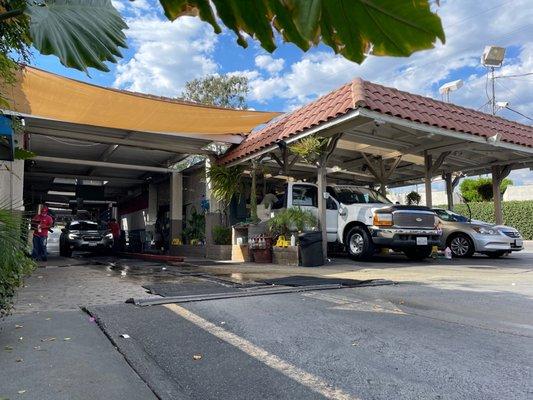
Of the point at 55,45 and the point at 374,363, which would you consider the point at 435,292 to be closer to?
the point at 374,363

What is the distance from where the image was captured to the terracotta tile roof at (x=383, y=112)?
31.2 feet

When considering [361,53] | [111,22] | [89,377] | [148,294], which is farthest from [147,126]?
[361,53]

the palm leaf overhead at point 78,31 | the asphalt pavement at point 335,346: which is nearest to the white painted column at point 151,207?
the asphalt pavement at point 335,346

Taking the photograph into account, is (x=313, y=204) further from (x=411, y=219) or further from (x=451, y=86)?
(x=451, y=86)

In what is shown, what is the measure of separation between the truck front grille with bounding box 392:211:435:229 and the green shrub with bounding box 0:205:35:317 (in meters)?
8.60

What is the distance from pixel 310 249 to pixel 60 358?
7.30 m

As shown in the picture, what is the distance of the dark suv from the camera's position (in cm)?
1845

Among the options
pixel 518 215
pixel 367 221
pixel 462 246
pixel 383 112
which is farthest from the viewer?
pixel 518 215

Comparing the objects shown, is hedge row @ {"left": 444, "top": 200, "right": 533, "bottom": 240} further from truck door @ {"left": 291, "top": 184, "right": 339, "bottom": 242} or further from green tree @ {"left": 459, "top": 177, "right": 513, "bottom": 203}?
truck door @ {"left": 291, "top": 184, "right": 339, "bottom": 242}

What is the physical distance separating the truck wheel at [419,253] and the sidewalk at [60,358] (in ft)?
27.5

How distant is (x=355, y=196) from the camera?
12.3 meters

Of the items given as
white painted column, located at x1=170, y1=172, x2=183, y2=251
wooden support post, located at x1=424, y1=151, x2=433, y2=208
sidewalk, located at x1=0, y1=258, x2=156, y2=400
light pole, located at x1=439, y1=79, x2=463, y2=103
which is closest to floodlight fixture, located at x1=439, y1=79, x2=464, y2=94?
light pole, located at x1=439, y1=79, x2=463, y2=103

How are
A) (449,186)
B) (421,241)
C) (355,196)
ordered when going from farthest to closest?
1. (449,186)
2. (355,196)
3. (421,241)

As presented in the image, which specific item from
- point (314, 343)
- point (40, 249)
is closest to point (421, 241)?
point (314, 343)
